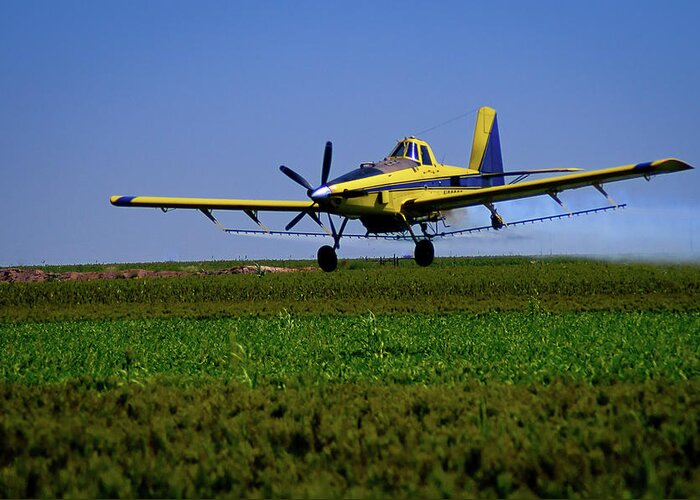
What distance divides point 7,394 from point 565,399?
708 cm

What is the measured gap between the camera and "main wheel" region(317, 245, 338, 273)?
103ft

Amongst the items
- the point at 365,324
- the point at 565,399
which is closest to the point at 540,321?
the point at 365,324

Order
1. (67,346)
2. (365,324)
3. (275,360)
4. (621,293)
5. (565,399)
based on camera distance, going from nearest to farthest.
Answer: (565,399) < (275,360) < (67,346) < (365,324) < (621,293)

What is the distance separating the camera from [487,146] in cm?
3853

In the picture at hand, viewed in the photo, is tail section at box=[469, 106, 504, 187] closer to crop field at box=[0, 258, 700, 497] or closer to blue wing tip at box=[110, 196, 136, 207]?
blue wing tip at box=[110, 196, 136, 207]

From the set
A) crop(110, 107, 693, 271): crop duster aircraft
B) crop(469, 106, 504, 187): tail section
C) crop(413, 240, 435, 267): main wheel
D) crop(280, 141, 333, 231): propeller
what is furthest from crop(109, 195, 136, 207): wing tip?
crop(469, 106, 504, 187): tail section

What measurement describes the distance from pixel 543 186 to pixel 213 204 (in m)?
12.3

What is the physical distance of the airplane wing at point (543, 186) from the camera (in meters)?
21.6

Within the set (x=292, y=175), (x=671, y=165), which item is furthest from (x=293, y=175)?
(x=671, y=165)

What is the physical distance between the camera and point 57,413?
8.98 m

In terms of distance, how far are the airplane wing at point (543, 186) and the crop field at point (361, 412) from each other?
458 cm

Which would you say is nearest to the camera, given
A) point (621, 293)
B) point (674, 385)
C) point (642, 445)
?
point (642, 445)

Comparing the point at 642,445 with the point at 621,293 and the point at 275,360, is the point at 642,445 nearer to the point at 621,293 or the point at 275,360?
the point at 275,360

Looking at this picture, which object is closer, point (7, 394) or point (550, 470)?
point (550, 470)
